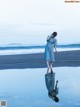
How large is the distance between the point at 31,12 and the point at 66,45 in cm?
47

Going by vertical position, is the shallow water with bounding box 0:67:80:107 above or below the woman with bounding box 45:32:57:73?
below

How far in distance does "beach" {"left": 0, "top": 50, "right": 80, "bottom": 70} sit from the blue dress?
0.13ft

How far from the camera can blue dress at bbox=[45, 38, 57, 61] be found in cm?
539

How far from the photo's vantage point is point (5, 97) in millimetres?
5281

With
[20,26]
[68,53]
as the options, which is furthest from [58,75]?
[20,26]

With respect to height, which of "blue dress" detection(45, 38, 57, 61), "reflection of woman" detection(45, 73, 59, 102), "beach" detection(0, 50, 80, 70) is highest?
"blue dress" detection(45, 38, 57, 61)

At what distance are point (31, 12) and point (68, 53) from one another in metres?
0.54

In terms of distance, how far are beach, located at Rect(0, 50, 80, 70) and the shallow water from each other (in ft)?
0.13

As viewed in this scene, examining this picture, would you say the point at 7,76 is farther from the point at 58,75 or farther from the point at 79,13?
the point at 79,13

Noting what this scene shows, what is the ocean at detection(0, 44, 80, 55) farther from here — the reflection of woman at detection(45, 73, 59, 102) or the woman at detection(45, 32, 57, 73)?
the reflection of woman at detection(45, 73, 59, 102)

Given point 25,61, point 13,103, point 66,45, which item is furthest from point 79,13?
point 13,103

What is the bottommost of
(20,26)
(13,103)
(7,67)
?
(13,103)

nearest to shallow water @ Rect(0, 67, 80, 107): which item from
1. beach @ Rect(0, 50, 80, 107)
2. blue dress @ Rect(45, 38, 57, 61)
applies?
beach @ Rect(0, 50, 80, 107)

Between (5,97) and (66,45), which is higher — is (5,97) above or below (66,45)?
below
